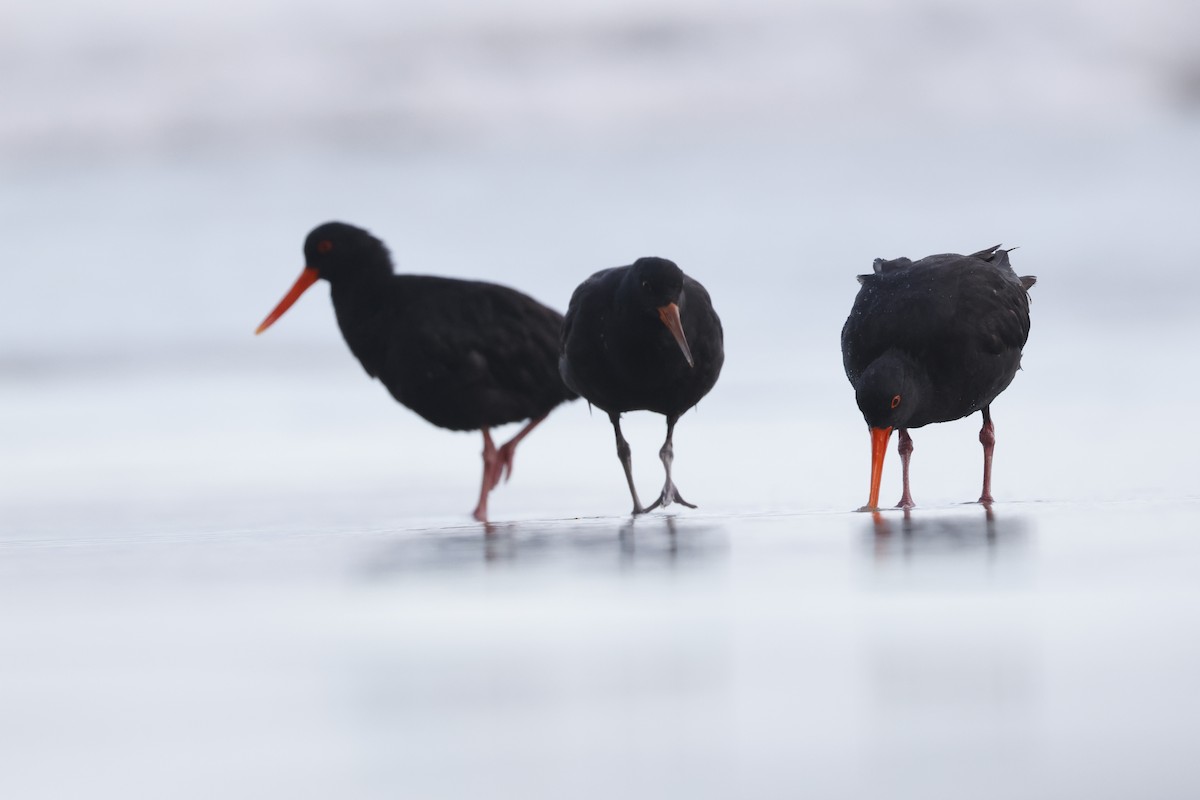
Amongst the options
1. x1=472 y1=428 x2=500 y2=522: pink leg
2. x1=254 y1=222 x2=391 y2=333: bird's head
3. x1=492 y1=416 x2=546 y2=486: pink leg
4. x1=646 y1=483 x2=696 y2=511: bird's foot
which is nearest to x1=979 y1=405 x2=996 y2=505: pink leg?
x1=646 y1=483 x2=696 y2=511: bird's foot

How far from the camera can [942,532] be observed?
4707 mm

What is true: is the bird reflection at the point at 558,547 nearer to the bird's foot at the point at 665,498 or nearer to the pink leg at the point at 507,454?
the bird's foot at the point at 665,498

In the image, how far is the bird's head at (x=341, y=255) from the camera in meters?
9.05

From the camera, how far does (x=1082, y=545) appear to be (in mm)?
4305

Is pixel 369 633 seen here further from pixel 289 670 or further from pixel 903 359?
pixel 903 359

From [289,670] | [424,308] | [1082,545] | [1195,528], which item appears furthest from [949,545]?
[424,308]

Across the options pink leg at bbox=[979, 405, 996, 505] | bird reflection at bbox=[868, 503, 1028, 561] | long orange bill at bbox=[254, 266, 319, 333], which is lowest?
bird reflection at bbox=[868, 503, 1028, 561]

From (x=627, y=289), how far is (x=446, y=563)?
2.27 metres

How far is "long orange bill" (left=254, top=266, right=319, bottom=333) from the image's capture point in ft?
31.1

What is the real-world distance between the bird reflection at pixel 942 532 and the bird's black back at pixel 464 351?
10.4 ft

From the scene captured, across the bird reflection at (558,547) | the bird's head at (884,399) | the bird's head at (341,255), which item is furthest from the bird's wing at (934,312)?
the bird's head at (341,255)

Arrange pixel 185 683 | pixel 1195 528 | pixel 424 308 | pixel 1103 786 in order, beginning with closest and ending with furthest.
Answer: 1. pixel 1103 786
2. pixel 185 683
3. pixel 1195 528
4. pixel 424 308

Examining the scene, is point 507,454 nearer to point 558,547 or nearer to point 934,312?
point 934,312

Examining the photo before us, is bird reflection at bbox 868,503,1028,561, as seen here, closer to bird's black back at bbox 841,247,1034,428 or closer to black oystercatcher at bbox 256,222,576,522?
bird's black back at bbox 841,247,1034,428
